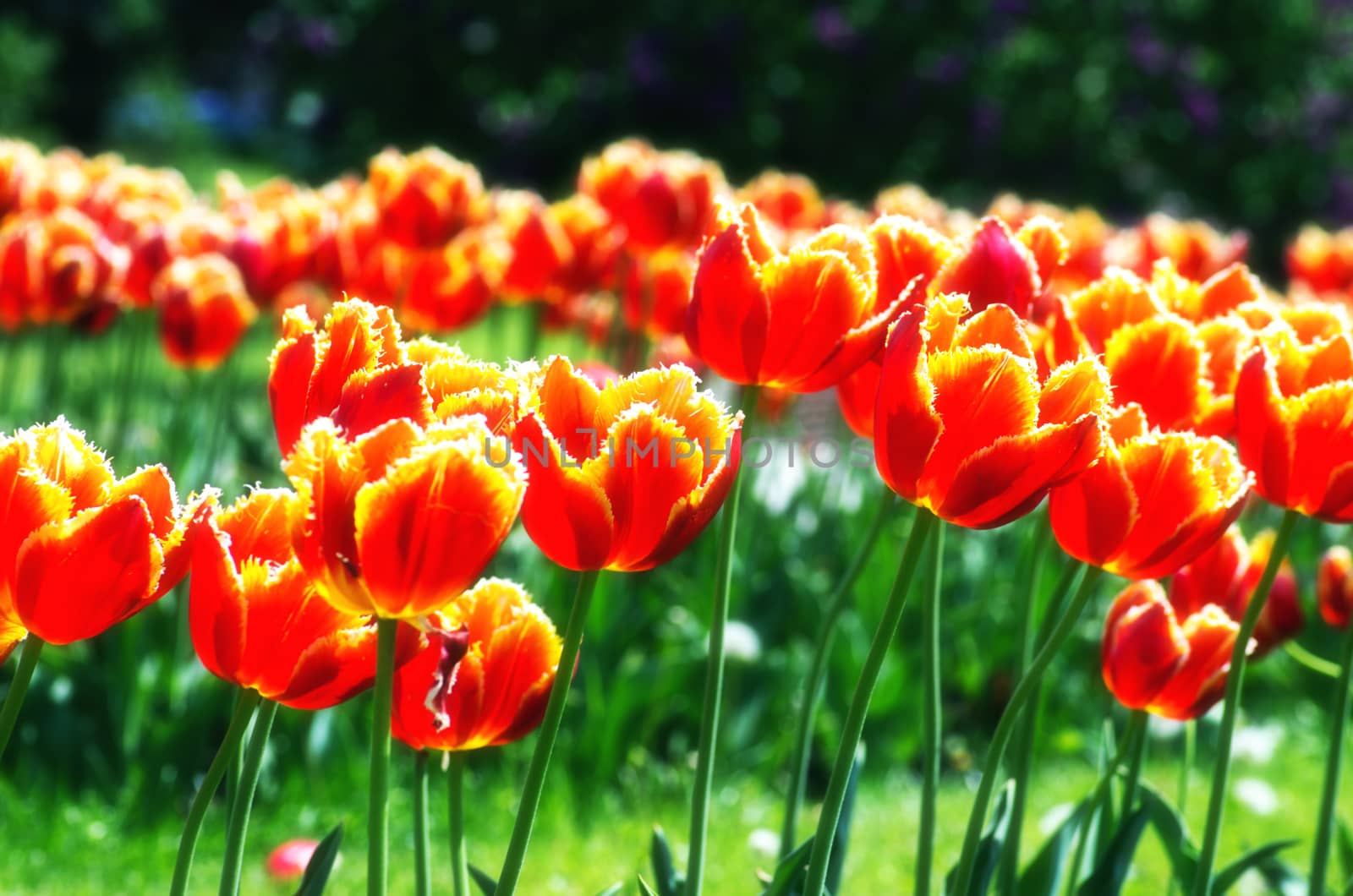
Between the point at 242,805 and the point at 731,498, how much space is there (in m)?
0.55

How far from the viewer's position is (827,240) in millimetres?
1465

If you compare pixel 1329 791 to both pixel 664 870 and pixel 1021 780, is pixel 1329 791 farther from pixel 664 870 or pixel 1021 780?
pixel 664 870

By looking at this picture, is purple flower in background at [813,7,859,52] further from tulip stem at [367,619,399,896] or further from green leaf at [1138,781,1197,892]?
tulip stem at [367,619,399,896]

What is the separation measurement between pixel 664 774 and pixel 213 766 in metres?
2.52

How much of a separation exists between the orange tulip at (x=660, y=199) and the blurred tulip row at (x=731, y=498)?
1.73 metres

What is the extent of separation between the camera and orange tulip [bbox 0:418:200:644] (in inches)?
42.8

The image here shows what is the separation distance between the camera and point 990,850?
5.24ft

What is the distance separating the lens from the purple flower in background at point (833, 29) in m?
11.7

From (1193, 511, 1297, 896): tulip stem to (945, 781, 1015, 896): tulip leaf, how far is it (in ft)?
0.67

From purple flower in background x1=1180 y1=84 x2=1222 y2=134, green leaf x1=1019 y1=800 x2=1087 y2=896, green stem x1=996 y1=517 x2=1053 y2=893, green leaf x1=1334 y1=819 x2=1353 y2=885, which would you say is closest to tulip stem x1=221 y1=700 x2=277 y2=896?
green stem x1=996 y1=517 x2=1053 y2=893

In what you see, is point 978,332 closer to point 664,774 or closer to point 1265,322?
point 1265,322

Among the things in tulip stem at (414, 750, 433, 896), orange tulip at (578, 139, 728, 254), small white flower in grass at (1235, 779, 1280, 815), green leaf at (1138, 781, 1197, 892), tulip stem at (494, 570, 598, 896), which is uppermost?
orange tulip at (578, 139, 728, 254)

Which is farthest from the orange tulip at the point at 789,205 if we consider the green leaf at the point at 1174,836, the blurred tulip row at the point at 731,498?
the green leaf at the point at 1174,836

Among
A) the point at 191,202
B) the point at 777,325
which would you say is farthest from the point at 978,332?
the point at 191,202
